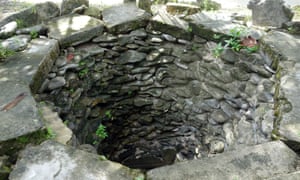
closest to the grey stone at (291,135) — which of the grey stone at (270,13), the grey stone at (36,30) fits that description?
the grey stone at (270,13)

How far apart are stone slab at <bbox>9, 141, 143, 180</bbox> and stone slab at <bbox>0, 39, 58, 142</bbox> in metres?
0.16

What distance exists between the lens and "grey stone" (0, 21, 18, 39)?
2.83m

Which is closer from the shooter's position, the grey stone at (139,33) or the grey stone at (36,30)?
the grey stone at (36,30)

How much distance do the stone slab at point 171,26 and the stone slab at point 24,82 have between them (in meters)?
1.11

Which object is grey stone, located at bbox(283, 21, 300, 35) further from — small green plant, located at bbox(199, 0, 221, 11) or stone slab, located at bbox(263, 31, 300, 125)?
small green plant, located at bbox(199, 0, 221, 11)

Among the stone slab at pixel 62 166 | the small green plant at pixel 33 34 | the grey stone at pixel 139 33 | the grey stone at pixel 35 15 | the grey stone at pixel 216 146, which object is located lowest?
the grey stone at pixel 216 146

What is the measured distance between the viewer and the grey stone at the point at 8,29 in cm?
283

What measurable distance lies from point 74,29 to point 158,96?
1.32 m

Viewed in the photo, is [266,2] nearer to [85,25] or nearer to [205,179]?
[85,25]

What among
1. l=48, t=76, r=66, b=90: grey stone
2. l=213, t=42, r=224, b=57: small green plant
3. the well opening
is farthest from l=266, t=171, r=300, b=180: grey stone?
l=48, t=76, r=66, b=90: grey stone

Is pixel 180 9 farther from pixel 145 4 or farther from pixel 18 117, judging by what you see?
pixel 18 117

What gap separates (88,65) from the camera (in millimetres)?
3084

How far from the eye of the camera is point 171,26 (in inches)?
125

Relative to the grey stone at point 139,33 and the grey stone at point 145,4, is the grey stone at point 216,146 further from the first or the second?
the grey stone at point 145,4
